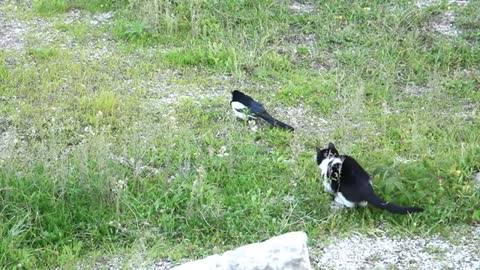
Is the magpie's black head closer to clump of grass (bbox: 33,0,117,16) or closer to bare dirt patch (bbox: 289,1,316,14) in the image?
bare dirt patch (bbox: 289,1,316,14)

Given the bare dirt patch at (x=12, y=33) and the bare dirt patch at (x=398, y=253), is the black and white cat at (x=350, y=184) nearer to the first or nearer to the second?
the bare dirt patch at (x=398, y=253)

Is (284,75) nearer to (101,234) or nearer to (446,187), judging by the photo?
(446,187)

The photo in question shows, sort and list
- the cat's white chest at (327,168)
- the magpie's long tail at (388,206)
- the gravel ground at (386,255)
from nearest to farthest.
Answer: the gravel ground at (386,255) → the magpie's long tail at (388,206) → the cat's white chest at (327,168)

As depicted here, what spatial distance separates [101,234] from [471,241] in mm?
2594

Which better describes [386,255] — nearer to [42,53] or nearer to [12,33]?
[42,53]

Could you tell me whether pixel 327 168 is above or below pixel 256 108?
above

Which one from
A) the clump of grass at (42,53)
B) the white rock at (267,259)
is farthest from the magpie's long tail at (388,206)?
the clump of grass at (42,53)

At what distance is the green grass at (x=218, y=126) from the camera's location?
5.41 meters

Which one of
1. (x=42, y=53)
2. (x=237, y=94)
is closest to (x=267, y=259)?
(x=237, y=94)

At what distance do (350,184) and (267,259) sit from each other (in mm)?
1441

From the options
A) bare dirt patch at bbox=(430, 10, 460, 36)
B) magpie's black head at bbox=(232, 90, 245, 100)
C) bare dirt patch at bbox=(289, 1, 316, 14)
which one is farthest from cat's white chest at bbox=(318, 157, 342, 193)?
bare dirt patch at bbox=(289, 1, 316, 14)

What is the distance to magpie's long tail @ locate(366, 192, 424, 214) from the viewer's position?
5.36m

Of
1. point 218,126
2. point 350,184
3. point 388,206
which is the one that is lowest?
point 218,126

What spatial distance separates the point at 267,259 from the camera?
164 inches
